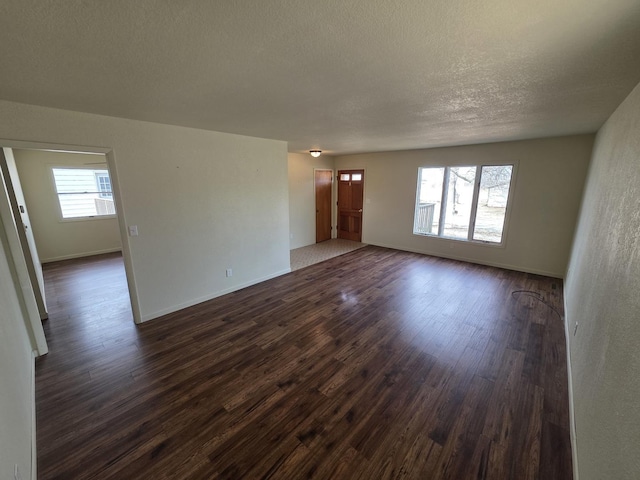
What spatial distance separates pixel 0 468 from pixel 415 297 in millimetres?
4074

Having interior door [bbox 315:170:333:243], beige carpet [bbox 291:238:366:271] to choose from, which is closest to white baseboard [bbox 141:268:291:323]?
beige carpet [bbox 291:238:366:271]

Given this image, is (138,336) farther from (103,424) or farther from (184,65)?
(184,65)

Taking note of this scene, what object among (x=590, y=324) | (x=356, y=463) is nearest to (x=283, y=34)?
(x=356, y=463)

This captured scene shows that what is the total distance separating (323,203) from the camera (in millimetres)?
7559

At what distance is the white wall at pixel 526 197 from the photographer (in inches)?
174

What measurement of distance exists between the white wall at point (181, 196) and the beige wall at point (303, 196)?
182 centimetres

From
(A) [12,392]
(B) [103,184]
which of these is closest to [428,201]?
(A) [12,392]

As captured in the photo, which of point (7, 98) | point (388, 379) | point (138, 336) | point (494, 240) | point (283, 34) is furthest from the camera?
point (494, 240)

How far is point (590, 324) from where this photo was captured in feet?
6.31

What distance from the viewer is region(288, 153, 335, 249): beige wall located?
659 centimetres

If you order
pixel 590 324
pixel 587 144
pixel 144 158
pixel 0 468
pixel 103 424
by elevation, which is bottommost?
pixel 103 424

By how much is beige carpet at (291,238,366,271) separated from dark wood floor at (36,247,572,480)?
1839mm

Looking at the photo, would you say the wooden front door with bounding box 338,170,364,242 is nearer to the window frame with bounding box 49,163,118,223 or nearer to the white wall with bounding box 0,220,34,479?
the window frame with bounding box 49,163,118,223

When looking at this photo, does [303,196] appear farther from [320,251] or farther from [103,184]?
[103,184]
